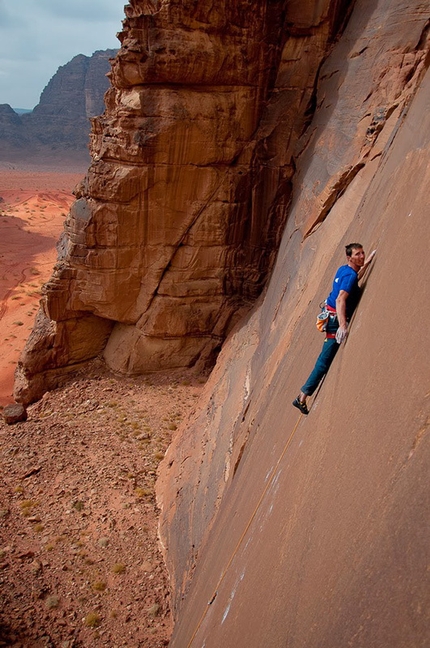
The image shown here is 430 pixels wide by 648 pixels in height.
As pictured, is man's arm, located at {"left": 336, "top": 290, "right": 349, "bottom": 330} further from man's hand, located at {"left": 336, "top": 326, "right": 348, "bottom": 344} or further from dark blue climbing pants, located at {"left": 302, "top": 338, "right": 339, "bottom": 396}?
dark blue climbing pants, located at {"left": 302, "top": 338, "right": 339, "bottom": 396}

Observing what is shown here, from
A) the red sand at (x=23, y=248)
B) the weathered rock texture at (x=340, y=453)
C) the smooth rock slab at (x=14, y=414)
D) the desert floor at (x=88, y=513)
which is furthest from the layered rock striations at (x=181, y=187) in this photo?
the red sand at (x=23, y=248)

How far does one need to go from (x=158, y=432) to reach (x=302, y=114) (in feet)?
26.1

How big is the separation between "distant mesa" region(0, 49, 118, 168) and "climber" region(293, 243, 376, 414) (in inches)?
3608

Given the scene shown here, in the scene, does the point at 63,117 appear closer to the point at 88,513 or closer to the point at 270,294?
the point at 270,294

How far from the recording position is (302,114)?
36.2 feet

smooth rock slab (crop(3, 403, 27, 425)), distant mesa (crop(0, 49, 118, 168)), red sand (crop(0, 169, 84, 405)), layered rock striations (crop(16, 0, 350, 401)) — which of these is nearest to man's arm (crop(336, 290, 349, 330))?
layered rock striations (crop(16, 0, 350, 401))

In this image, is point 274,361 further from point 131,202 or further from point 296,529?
point 131,202

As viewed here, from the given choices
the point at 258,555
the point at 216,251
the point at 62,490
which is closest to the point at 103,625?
the point at 62,490

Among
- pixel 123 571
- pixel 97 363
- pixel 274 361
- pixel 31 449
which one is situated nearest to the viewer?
pixel 274 361

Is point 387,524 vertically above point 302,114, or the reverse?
point 302,114

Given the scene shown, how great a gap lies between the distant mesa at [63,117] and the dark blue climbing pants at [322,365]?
91830mm

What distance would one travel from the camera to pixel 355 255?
3982mm

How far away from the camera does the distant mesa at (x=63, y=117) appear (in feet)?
296

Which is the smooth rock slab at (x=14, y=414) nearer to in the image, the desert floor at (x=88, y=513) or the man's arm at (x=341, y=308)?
the desert floor at (x=88, y=513)
